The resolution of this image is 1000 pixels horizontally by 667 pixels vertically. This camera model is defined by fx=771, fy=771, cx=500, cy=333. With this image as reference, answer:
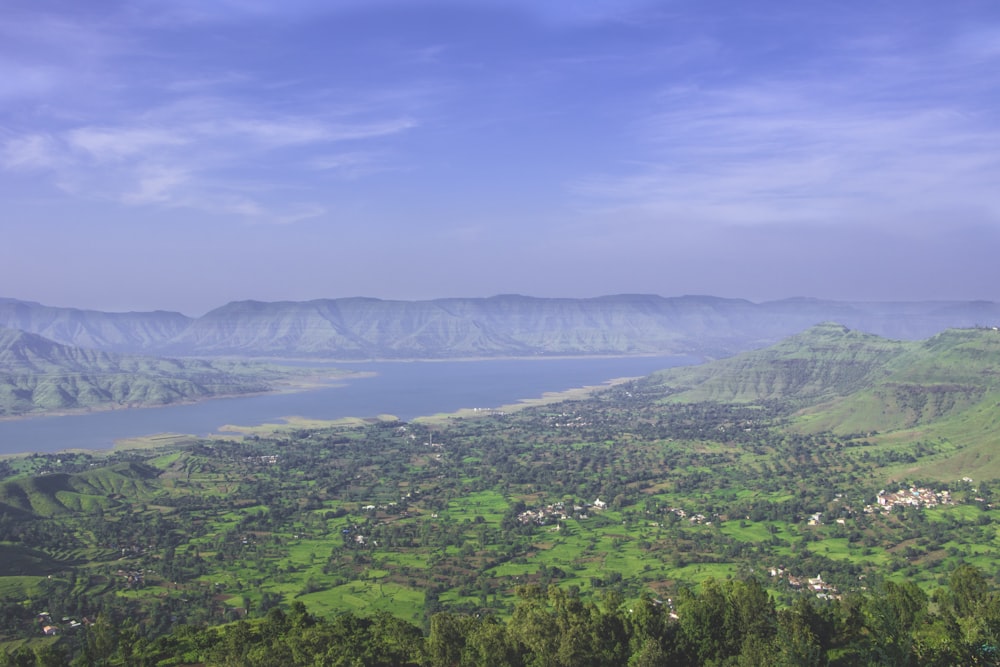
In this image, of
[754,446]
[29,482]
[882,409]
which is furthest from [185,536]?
[882,409]

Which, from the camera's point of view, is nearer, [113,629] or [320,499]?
[113,629]

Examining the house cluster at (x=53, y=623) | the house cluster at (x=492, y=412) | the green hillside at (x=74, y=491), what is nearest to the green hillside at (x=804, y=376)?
the house cluster at (x=492, y=412)

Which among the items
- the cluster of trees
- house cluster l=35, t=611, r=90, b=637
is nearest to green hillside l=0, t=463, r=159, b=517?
house cluster l=35, t=611, r=90, b=637

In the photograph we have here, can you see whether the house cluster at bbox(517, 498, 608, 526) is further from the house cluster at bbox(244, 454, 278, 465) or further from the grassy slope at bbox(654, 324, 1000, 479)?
the house cluster at bbox(244, 454, 278, 465)

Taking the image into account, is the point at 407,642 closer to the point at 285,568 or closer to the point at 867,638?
the point at 867,638

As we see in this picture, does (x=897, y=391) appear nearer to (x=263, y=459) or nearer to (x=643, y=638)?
(x=263, y=459)
